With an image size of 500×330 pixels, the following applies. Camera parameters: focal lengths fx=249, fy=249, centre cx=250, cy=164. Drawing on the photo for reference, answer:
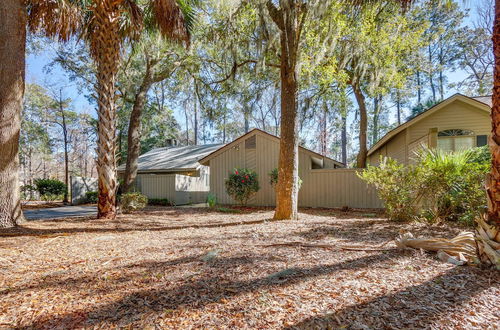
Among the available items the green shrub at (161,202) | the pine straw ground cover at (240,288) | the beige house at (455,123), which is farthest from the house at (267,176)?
the pine straw ground cover at (240,288)

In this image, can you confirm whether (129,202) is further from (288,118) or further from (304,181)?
(304,181)

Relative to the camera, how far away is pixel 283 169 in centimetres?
636

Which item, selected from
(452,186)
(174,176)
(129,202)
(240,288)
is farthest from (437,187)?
(174,176)

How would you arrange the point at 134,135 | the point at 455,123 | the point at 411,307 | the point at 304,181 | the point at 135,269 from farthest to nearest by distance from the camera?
the point at 134,135
the point at 304,181
the point at 455,123
the point at 135,269
the point at 411,307

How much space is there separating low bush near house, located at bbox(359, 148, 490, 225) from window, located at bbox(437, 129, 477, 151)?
468cm

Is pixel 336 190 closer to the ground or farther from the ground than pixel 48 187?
closer to the ground

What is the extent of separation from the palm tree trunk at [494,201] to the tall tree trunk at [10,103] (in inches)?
291

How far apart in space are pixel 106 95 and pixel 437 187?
749 cm

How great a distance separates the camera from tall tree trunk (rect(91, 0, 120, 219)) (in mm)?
5871

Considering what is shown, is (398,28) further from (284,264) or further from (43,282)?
(43,282)

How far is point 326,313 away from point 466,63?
25506 millimetres

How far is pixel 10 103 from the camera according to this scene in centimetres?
501

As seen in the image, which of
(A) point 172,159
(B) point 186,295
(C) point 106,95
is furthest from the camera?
(A) point 172,159

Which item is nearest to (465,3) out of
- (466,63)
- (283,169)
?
(283,169)
